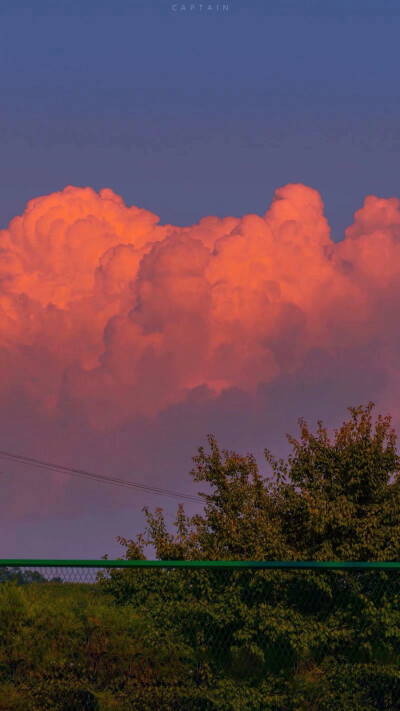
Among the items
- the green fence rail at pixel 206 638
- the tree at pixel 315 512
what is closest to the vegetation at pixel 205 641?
the green fence rail at pixel 206 638

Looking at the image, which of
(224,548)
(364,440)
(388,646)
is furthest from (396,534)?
(388,646)

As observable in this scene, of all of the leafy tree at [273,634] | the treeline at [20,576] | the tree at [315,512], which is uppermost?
the tree at [315,512]

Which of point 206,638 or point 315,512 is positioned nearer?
point 206,638

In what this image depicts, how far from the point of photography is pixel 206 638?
8.38 m

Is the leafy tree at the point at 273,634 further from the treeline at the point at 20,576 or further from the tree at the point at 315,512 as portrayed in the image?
the tree at the point at 315,512

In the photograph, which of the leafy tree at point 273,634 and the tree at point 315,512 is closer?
the leafy tree at point 273,634

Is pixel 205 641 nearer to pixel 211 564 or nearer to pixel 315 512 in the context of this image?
pixel 211 564

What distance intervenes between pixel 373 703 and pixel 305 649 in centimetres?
87

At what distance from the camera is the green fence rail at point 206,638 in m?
8.26

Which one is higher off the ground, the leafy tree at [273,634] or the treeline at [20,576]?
the treeline at [20,576]

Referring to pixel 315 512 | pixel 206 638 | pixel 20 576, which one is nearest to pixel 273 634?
pixel 206 638

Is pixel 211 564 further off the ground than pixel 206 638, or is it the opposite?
pixel 211 564

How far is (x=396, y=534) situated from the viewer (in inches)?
1077

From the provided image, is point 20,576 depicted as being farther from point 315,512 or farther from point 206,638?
point 315,512
